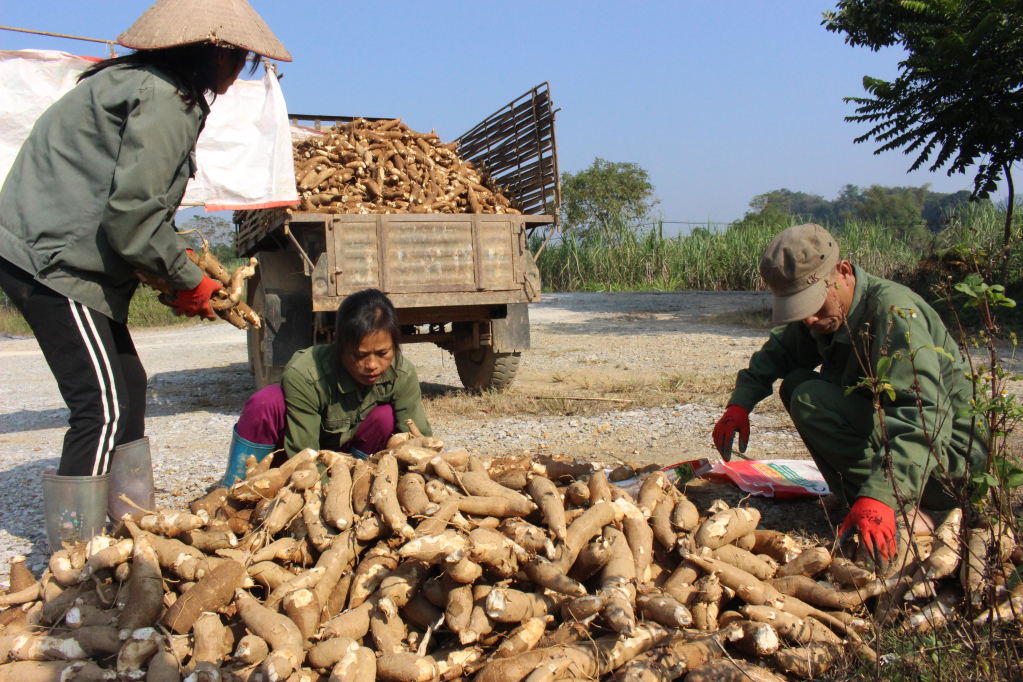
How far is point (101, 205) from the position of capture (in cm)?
235

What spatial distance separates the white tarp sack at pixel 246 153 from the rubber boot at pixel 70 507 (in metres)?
2.94

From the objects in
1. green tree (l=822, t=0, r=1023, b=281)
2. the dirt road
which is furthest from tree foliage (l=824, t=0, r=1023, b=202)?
the dirt road

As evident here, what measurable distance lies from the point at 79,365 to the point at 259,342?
4.11 m

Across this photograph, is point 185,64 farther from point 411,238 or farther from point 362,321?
point 411,238

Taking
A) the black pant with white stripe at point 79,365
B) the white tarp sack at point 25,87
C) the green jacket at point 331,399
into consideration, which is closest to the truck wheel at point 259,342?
the white tarp sack at point 25,87

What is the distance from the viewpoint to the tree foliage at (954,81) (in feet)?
26.9

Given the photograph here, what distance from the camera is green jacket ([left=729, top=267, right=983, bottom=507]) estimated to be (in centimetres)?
216

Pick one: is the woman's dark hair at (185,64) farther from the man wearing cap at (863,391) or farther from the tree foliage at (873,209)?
the tree foliage at (873,209)

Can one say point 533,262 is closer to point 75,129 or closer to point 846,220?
point 75,129

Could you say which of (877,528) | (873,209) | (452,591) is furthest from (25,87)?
(873,209)

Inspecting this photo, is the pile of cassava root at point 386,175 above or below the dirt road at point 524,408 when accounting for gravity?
above

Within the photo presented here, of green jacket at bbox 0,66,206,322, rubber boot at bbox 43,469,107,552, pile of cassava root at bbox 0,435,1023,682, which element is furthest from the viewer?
rubber boot at bbox 43,469,107,552

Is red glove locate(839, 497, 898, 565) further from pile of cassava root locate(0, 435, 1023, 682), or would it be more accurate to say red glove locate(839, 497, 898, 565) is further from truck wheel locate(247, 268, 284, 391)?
truck wheel locate(247, 268, 284, 391)

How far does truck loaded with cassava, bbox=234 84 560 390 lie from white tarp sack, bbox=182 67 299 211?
24cm
